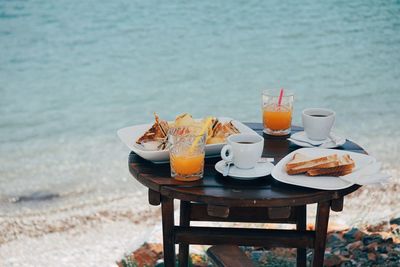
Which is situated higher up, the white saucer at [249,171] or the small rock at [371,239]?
the white saucer at [249,171]

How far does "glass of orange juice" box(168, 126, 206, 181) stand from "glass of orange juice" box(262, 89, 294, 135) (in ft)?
1.30

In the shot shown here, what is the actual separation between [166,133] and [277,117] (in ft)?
1.21

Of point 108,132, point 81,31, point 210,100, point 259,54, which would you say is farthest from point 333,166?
point 81,31

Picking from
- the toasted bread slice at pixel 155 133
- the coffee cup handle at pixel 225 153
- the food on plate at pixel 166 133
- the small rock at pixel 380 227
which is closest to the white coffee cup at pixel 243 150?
the coffee cup handle at pixel 225 153

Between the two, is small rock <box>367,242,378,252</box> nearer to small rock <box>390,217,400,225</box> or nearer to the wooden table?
small rock <box>390,217,400,225</box>

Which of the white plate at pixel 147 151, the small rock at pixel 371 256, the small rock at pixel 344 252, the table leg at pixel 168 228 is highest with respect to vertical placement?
the white plate at pixel 147 151

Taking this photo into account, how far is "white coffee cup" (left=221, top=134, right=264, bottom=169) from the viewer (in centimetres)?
164

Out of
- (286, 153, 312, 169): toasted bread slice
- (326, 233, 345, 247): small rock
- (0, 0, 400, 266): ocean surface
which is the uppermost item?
(286, 153, 312, 169): toasted bread slice

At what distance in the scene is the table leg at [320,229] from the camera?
1669 millimetres

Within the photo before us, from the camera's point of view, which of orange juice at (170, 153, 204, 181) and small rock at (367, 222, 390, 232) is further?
small rock at (367, 222, 390, 232)

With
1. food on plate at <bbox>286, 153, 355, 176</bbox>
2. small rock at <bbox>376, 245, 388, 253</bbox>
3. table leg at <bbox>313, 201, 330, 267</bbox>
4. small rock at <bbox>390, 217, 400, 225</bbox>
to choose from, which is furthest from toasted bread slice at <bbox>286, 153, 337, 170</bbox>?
small rock at <bbox>390, 217, 400, 225</bbox>

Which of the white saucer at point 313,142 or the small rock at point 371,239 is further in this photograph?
the small rock at point 371,239

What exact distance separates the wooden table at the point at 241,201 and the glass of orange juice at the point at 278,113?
0.03 m

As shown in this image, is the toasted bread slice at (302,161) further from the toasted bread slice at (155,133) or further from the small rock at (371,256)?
the small rock at (371,256)
